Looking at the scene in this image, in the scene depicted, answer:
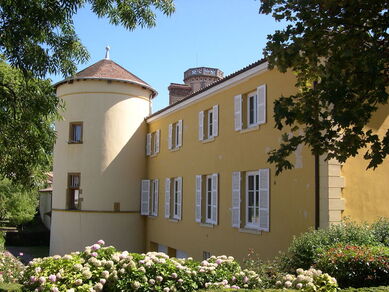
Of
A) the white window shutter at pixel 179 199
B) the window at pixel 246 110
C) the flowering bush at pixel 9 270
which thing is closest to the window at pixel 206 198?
the white window shutter at pixel 179 199

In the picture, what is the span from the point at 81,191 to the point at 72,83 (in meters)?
5.56

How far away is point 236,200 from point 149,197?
9.11 meters

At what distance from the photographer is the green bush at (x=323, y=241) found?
368 inches

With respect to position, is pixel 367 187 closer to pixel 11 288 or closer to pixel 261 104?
pixel 261 104

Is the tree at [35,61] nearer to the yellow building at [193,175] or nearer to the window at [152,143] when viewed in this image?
the yellow building at [193,175]

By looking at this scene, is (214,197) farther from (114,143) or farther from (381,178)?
(114,143)

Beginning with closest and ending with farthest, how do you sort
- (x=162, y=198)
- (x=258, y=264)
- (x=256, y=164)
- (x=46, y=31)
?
(x=46, y=31) → (x=258, y=264) → (x=256, y=164) → (x=162, y=198)

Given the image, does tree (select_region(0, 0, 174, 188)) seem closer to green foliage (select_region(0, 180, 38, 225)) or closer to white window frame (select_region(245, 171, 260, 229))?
white window frame (select_region(245, 171, 260, 229))

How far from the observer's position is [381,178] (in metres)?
12.2

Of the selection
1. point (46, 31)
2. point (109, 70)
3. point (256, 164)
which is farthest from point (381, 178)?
point (109, 70)

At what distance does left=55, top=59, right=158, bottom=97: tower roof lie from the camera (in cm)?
2369

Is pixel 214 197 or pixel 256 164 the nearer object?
pixel 256 164

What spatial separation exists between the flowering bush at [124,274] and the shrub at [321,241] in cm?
203

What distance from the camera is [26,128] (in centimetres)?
795
